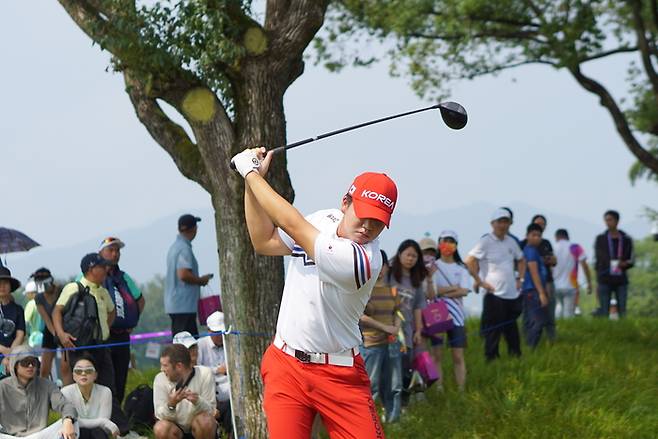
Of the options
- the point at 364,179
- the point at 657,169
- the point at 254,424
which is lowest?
the point at 254,424

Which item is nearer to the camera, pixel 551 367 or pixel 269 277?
pixel 269 277

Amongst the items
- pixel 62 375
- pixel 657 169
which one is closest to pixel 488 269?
pixel 62 375

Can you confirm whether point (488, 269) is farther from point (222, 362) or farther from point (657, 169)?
point (657, 169)

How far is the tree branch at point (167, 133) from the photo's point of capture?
920cm

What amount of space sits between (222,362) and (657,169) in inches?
468

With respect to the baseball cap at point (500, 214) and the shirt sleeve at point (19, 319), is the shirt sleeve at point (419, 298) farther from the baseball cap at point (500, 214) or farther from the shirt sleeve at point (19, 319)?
the shirt sleeve at point (19, 319)

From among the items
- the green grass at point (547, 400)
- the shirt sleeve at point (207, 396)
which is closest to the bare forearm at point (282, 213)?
the shirt sleeve at point (207, 396)

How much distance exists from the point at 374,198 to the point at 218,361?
16.8 feet

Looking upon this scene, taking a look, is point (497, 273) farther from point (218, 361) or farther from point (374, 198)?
point (374, 198)

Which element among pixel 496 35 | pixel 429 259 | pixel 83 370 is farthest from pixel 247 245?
pixel 496 35

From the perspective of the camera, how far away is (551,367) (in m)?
11.4

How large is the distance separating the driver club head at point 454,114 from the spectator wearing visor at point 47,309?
217 inches

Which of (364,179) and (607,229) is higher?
(607,229)

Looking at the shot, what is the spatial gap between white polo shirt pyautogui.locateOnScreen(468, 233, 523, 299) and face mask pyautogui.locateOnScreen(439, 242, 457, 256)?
584 mm
